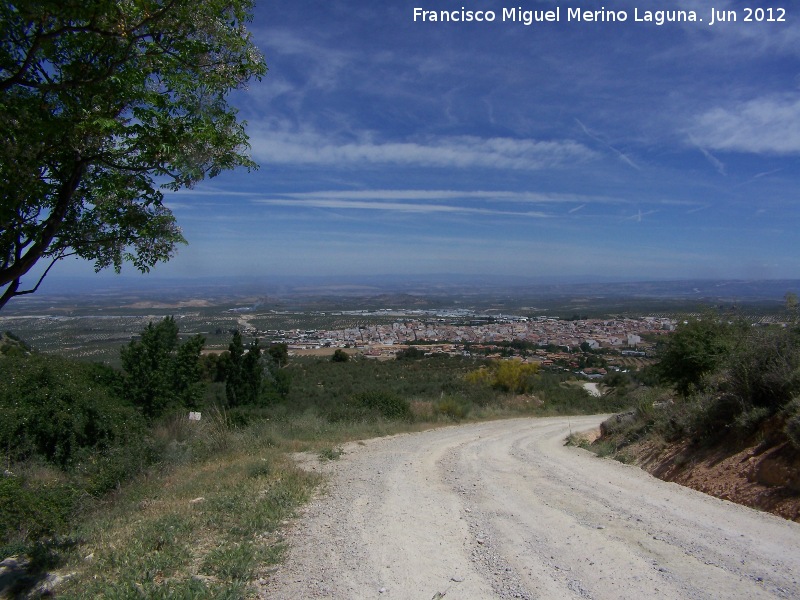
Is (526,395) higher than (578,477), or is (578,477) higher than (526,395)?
(578,477)

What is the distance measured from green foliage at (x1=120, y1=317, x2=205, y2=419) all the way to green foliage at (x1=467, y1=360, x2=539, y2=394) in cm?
1647

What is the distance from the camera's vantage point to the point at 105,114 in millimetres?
4199

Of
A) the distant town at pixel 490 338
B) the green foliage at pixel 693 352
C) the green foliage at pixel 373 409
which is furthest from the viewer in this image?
the distant town at pixel 490 338

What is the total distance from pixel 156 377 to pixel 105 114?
52.2 ft

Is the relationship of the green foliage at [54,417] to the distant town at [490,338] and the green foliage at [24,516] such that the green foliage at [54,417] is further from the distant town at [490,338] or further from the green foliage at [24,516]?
the distant town at [490,338]

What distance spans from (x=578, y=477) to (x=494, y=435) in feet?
22.4

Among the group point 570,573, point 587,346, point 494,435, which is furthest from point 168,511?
point 587,346

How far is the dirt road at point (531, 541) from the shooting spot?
4270mm

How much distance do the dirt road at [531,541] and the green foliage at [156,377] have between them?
468 inches

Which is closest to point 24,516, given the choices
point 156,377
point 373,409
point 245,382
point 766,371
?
point 766,371

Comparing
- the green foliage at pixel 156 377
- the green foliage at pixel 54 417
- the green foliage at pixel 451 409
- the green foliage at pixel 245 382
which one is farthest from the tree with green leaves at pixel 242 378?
the green foliage at pixel 54 417

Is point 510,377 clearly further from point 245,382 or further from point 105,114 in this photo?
point 105,114

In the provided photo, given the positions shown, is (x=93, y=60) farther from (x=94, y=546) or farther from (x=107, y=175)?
(x=94, y=546)

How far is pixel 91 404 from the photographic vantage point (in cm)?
1248
